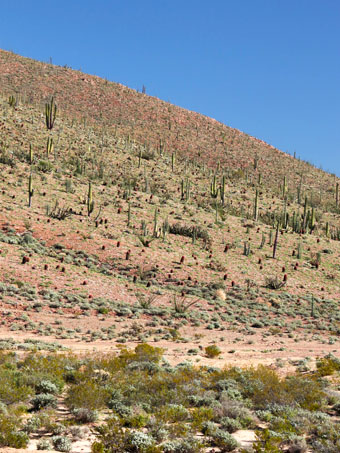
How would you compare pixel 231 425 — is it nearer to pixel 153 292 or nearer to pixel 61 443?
pixel 61 443

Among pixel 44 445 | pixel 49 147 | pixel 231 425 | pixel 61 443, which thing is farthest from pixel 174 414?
pixel 49 147

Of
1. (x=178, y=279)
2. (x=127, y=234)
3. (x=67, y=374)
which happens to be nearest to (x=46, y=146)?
(x=127, y=234)

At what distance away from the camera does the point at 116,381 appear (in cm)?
1132

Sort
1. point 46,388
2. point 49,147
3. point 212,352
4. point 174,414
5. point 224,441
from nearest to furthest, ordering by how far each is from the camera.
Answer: point 224,441, point 174,414, point 46,388, point 212,352, point 49,147

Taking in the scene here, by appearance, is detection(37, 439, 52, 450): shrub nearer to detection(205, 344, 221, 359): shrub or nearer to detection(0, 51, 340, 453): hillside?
detection(0, 51, 340, 453): hillside

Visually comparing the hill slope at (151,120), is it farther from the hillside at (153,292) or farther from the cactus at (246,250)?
the cactus at (246,250)

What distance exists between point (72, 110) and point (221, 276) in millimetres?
50798

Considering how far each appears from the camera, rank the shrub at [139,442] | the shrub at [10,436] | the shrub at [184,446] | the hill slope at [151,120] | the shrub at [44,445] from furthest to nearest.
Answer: the hill slope at [151,120] → the shrub at [184,446] → the shrub at [139,442] → the shrub at [44,445] → the shrub at [10,436]

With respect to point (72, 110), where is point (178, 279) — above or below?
below

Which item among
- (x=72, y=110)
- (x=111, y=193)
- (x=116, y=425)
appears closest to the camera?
(x=116, y=425)

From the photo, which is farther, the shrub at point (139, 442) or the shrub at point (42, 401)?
the shrub at point (42, 401)

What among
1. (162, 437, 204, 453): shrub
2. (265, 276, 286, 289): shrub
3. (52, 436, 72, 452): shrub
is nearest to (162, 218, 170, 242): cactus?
(265, 276, 286, 289): shrub

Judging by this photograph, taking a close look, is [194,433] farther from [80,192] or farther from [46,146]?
[46,146]

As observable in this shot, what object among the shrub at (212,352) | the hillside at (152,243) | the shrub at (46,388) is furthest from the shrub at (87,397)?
the shrub at (212,352)
